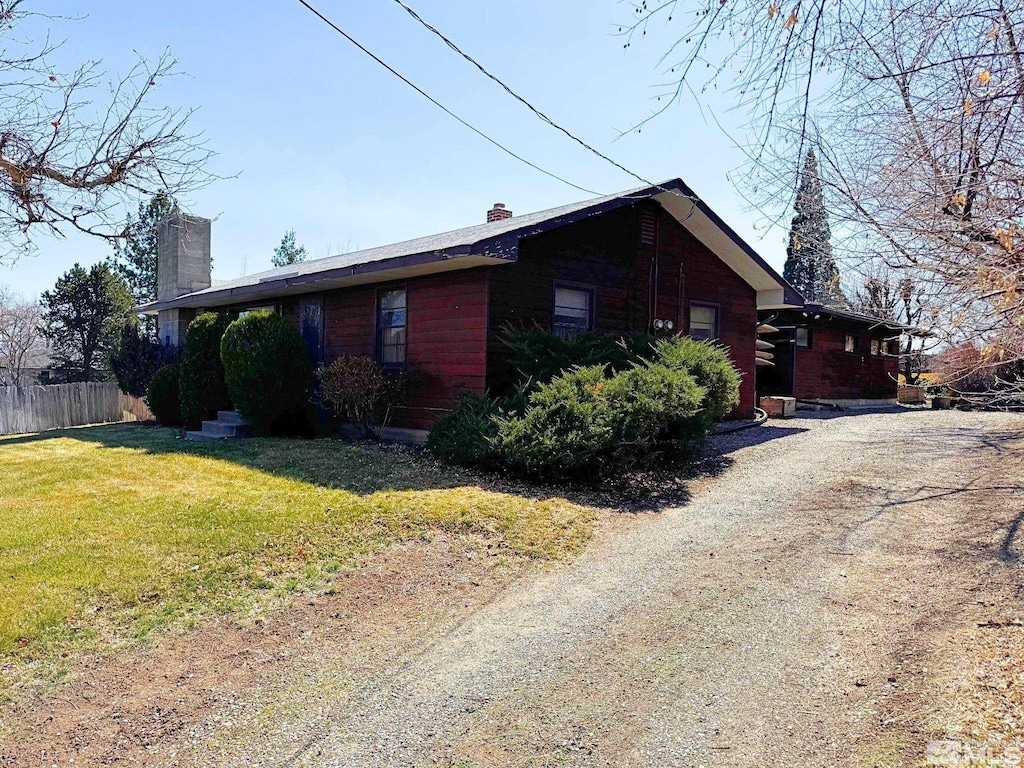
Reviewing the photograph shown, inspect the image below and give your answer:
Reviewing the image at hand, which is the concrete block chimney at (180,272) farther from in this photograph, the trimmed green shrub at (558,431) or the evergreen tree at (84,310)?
the trimmed green shrub at (558,431)

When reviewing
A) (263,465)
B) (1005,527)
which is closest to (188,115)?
(263,465)

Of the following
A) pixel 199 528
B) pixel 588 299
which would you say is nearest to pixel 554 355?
pixel 588 299

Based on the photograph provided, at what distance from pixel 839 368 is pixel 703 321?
31.9ft

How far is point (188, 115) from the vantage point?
22.8 feet

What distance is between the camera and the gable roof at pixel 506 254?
30.8 ft

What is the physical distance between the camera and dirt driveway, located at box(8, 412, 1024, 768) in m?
3.17

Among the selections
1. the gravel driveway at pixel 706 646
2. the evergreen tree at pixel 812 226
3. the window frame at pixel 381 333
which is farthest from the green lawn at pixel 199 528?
the evergreen tree at pixel 812 226

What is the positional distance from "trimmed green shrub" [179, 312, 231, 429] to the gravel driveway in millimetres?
9344

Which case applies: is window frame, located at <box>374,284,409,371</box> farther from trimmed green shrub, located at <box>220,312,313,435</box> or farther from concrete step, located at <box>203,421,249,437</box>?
concrete step, located at <box>203,421,249,437</box>

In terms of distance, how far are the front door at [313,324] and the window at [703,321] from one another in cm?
702

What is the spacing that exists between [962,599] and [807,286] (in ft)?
109

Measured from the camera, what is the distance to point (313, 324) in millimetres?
13609

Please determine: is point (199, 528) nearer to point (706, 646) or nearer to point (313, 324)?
point (706, 646)

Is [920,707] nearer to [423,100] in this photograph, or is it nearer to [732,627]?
[732,627]
